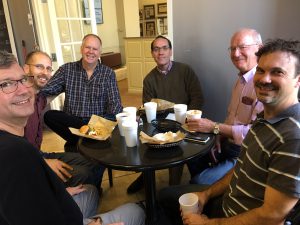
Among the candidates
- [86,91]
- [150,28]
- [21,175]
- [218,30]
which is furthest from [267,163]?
[150,28]

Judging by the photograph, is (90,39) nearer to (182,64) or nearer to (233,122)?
(182,64)

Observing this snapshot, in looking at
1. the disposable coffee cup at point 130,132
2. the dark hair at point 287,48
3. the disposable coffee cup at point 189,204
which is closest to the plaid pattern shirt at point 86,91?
the disposable coffee cup at point 130,132

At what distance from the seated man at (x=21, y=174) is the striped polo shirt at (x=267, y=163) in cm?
62

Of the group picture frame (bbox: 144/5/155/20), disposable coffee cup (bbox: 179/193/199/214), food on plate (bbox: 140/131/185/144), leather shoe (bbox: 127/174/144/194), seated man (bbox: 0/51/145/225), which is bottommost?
leather shoe (bbox: 127/174/144/194)

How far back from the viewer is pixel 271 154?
858 mm

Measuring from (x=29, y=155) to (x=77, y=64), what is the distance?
66.1 inches

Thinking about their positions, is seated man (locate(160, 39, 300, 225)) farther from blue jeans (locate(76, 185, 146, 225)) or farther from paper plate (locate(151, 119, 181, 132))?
paper plate (locate(151, 119, 181, 132))

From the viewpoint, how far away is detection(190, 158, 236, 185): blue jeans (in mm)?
1500

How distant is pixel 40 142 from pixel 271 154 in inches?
55.1

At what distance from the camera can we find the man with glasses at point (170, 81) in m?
2.20

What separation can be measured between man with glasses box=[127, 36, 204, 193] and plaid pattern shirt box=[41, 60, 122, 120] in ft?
1.03

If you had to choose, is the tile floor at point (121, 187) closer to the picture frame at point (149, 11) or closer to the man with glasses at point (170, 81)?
the man with glasses at point (170, 81)

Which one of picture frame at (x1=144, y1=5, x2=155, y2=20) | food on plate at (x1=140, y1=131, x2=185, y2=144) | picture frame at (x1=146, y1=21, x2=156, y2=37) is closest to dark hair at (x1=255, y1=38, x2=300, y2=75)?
food on plate at (x1=140, y1=131, x2=185, y2=144)

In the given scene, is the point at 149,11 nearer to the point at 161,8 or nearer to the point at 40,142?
the point at 161,8
